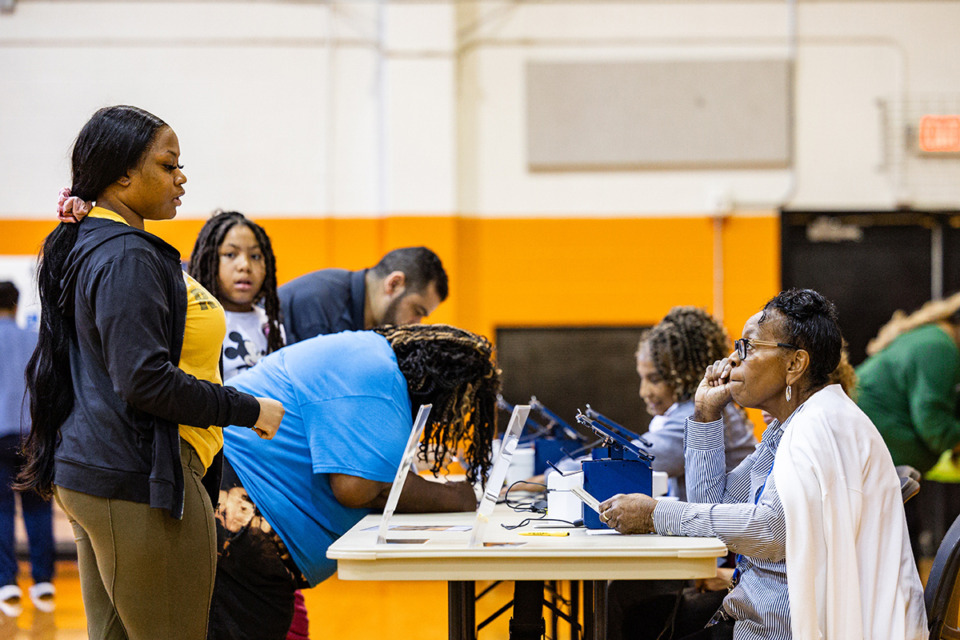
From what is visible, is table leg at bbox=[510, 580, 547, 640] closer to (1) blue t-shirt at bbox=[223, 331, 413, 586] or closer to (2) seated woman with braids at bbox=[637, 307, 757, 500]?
(1) blue t-shirt at bbox=[223, 331, 413, 586]

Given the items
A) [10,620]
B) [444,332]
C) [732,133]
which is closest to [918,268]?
[732,133]

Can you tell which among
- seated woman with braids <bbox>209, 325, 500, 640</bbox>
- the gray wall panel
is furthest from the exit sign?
seated woman with braids <bbox>209, 325, 500, 640</bbox>

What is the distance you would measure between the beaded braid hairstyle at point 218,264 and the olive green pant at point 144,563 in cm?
149

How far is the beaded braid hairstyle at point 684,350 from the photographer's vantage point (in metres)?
2.73

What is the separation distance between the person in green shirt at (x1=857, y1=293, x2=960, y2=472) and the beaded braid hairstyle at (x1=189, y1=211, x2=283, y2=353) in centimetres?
258

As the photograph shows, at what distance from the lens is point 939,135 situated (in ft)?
18.1

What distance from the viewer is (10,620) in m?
3.93

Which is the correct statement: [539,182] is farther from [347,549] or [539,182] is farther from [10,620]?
[347,549]

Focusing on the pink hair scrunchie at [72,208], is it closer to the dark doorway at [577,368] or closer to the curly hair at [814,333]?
the curly hair at [814,333]

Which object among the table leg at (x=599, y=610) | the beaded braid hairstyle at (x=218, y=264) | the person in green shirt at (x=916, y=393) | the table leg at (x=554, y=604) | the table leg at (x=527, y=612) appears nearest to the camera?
the table leg at (x=599, y=610)

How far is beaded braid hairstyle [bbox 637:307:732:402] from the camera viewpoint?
2730mm

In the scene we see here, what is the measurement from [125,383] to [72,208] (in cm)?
36

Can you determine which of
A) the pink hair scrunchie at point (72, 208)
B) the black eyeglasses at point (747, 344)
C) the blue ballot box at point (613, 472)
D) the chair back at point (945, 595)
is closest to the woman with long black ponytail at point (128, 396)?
the pink hair scrunchie at point (72, 208)

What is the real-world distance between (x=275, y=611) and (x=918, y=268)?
15.8 feet
